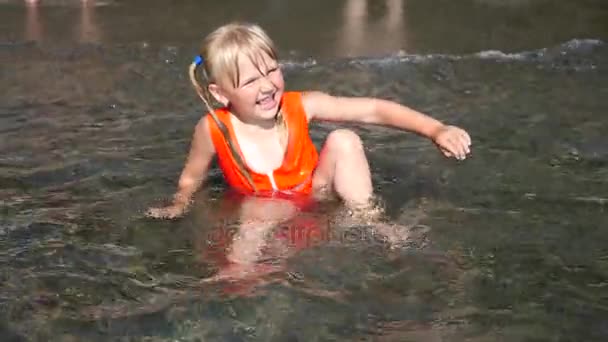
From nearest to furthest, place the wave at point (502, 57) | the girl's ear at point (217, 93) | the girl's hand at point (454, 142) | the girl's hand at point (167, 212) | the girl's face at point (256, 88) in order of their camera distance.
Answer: the girl's hand at point (454, 142) → the girl's face at point (256, 88) → the girl's ear at point (217, 93) → the girl's hand at point (167, 212) → the wave at point (502, 57)

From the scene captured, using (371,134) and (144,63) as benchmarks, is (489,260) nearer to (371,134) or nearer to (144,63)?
(371,134)

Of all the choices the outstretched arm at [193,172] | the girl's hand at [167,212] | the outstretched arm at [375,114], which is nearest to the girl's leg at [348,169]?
the outstretched arm at [375,114]

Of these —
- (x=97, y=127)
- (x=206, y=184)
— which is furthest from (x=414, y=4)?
(x=206, y=184)

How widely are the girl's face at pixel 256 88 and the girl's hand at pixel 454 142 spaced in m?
0.68

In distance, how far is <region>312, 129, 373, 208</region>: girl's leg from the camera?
384 centimetres

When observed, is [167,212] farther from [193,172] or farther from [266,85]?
[266,85]

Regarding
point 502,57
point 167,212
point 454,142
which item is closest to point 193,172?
point 167,212

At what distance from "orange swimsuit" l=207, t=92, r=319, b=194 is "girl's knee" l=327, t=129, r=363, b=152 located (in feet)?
0.57

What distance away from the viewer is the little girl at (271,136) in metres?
3.71

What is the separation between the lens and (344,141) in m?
3.84

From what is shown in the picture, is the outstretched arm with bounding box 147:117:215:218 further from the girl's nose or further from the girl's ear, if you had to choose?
the girl's nose

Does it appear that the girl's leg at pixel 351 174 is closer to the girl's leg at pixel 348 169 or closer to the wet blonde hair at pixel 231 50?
the girl's leg at pixel 348 169

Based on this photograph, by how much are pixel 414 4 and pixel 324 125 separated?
366 cm

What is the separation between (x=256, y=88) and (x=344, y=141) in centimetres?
45
